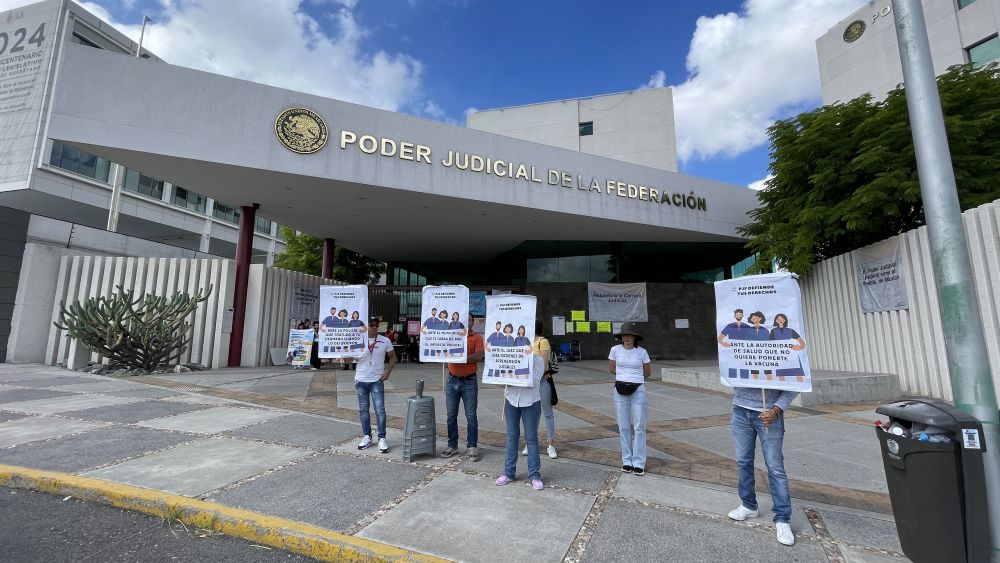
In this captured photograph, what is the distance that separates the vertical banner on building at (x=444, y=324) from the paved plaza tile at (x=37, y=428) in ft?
17.0

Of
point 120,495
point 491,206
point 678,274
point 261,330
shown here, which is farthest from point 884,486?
point 678,274

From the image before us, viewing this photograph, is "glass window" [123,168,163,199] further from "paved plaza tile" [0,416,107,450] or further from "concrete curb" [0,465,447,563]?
"concrete curb" [0,465,447,563]

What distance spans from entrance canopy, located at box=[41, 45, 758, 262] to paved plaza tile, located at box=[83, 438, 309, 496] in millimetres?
9035

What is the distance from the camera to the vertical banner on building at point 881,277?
10.5m

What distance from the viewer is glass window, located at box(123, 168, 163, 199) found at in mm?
32406

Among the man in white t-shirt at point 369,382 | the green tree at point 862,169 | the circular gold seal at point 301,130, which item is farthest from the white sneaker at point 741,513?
the circular gold seal at point 301,130

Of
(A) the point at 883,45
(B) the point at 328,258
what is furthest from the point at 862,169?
(A) the point at 883,45

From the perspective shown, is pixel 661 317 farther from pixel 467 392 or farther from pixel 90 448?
pixel 90 448

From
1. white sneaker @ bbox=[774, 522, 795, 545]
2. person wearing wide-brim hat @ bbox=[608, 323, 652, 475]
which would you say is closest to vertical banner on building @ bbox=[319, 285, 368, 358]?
person wearing wide-brim hat @ bbox=[608, 323, 652, 475]

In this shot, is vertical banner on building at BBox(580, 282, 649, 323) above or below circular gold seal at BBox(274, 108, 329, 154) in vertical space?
below

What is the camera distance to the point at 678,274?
80.2ft

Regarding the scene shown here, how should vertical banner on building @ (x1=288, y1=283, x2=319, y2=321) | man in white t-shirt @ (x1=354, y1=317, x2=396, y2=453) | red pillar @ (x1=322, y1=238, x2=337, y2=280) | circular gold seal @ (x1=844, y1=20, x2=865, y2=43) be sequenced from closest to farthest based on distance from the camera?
man in white t-shirt @ (x1=354, y1=317, x2=396, y2=453) < vertical banner on building @ (x1=288, y1=283, x2=319, y2=321) < red pillar @ (x1=322, y1=238, x2=337, y2=280) < circular gold seal @ (x1=844, y1=20, x2=865, y2=43)

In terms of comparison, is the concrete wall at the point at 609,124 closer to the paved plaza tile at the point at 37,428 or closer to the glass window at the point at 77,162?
the glass window at the point at 77,162

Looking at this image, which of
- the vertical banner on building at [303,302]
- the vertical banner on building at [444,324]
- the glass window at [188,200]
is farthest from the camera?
the glass window at [188,200]
